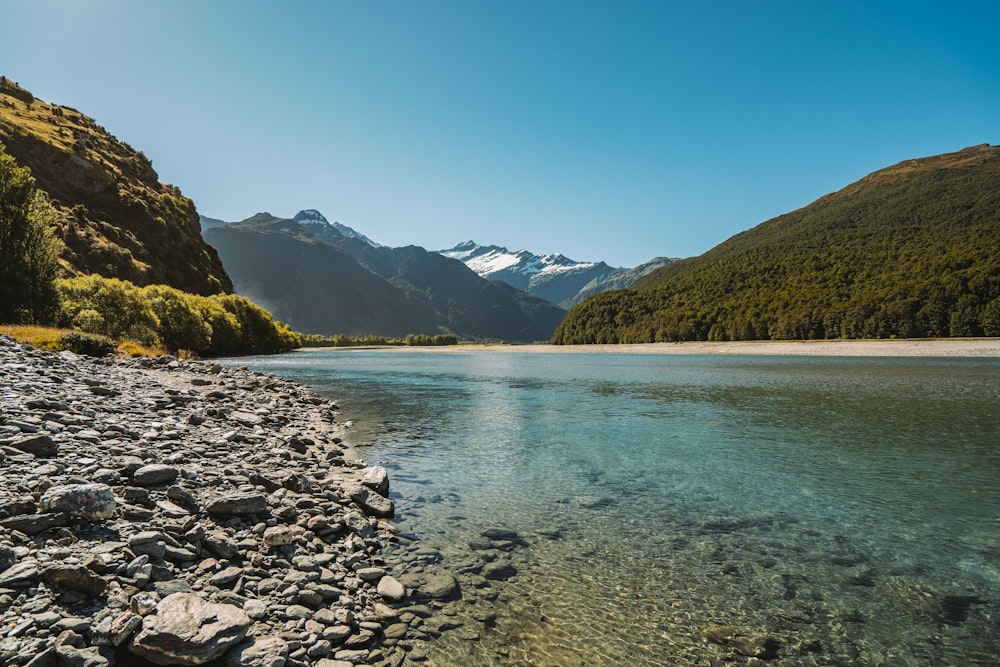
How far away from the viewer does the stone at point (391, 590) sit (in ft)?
23.8

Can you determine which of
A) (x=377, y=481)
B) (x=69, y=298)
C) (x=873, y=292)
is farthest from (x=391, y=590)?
(x=873, y=292)

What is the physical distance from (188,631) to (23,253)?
144ft

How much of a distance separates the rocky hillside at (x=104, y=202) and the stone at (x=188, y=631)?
112 metres

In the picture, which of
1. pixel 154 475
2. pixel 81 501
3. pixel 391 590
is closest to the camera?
pixel 81 501

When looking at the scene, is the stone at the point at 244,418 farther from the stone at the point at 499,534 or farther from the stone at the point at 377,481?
the stone at the point at 499,534

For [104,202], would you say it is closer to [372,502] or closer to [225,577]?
[372,502]

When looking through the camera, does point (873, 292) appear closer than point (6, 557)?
No

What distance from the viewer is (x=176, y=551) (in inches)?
259

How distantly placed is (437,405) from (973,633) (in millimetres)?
27687

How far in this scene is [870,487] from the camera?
13.4 meters

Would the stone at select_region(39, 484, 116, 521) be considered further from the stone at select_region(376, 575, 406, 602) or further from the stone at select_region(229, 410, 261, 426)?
the stone at select_region(229, 410, 261, 426)

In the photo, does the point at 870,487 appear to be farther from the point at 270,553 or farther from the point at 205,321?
the point at 205,321

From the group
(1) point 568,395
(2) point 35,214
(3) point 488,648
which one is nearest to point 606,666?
(3) point 488,648

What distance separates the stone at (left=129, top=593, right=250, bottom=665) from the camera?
15.7 ft
